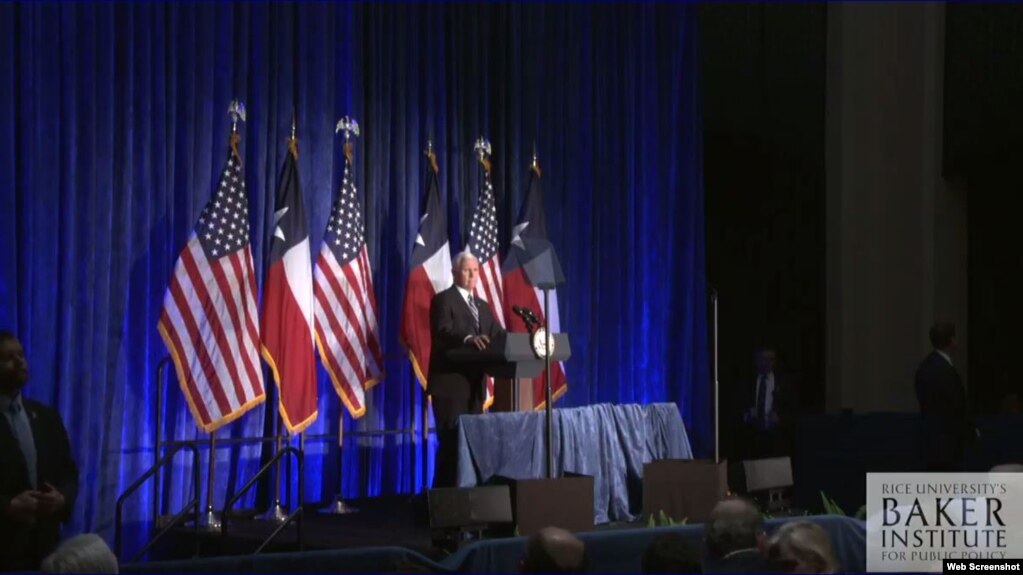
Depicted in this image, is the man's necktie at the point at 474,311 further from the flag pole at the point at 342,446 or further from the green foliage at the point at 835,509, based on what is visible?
the green foliage at the point at 835,509

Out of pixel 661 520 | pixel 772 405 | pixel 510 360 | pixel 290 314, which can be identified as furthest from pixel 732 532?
pixel 772 405

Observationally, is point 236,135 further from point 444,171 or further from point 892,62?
point 892,62

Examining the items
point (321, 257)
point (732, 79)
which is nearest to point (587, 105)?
Answer: point (732, 79)

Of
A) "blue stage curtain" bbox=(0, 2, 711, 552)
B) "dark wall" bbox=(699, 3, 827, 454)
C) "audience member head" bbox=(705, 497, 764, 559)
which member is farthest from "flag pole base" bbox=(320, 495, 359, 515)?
"audience member head" bbox=(705, 497, 764, 559)

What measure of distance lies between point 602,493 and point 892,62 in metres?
6.10

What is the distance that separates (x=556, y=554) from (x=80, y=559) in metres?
1.35

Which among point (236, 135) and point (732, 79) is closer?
point (236, 135)

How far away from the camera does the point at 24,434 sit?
4941 mm

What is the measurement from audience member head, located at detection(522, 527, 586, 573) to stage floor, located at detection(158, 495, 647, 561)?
3.53 metres

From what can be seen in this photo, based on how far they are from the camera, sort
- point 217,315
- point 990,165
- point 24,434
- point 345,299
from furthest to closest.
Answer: point 990,165 < point 345,299 < point 217,315 < point 24,434

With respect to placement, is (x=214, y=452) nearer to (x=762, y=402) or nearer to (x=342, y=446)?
(x=342, y=446)

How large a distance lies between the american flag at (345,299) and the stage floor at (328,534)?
85 centimetres

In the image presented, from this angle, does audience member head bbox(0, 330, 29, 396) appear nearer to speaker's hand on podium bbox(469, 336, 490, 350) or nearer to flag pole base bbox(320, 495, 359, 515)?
speaker's hand on podium bbox(469, 336, 490, 350)

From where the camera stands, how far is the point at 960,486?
5.91m
